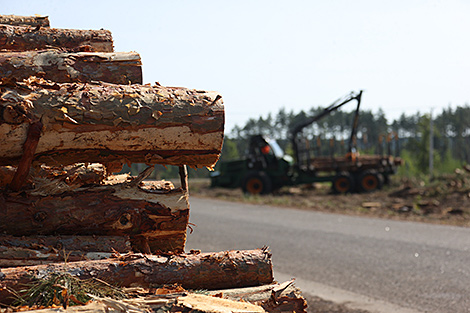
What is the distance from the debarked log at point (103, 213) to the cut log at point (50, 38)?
1221 mm

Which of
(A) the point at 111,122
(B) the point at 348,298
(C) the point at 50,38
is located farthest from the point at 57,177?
(B) the point at 348,298

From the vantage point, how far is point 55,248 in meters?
3.00

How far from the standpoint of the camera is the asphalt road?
616 cm

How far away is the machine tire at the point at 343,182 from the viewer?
19.0 metres

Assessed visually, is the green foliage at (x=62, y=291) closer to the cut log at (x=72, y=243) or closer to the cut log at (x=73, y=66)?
the cut log at (x=72, y=243)

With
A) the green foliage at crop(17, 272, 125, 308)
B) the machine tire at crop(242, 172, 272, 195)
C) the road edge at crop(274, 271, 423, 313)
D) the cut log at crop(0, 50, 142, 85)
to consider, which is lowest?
the road edge at crop(274, 271, 423, 313)

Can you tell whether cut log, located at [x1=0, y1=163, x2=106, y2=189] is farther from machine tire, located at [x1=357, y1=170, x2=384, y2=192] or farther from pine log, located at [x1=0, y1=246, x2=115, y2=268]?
machine tire, located at [x1=357, y1=170, x2=384, y2=192]

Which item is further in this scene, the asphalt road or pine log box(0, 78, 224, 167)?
the asphalt road

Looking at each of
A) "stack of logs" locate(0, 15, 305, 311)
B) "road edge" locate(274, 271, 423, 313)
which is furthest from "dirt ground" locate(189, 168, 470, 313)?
"stack of logs" locate(0, 15, 305, 311)

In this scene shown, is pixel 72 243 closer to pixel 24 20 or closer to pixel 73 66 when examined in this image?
pixel 73 66

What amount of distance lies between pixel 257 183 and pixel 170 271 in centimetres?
1678

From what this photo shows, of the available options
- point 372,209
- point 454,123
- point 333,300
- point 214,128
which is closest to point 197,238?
point 333,300

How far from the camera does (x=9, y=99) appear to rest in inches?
104

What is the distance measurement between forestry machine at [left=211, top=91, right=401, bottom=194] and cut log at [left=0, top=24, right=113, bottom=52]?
15.5 meters
